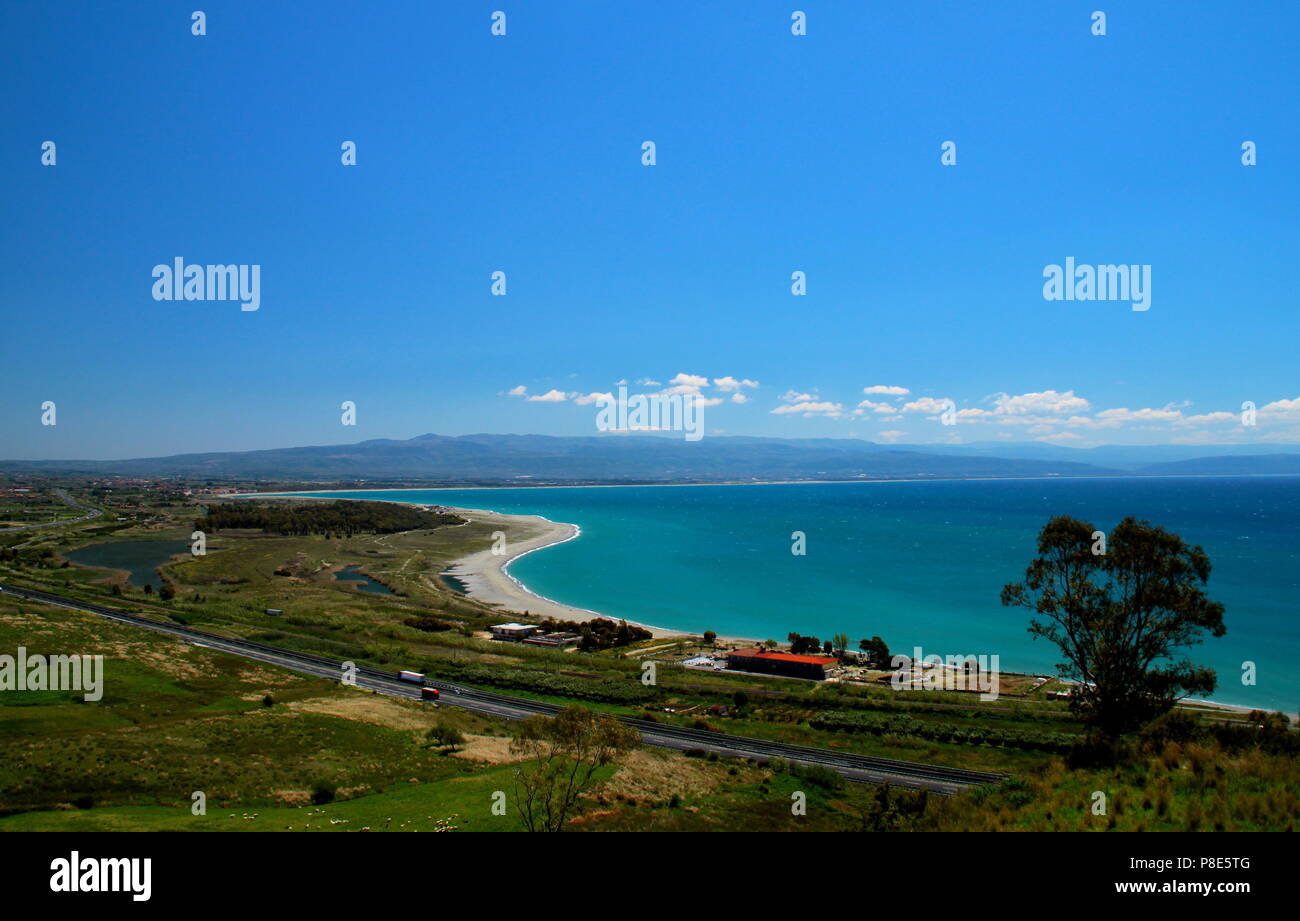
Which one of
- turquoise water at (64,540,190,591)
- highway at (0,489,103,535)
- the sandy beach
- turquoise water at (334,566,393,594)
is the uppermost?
highway at (0,489,103,535)

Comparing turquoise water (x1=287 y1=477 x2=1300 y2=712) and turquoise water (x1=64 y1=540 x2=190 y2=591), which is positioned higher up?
turquoise water (x1=64 y1=540 x2=190 y2=591)

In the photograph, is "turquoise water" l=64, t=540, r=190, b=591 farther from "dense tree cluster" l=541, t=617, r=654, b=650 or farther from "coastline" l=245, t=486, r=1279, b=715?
"dense tree cluster" l=541, t=617, r=654, b=650

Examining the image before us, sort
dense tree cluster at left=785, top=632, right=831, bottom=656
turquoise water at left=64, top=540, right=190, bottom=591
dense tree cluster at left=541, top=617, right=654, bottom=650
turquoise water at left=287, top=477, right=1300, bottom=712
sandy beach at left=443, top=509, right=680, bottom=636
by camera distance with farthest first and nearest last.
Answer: turquoise water at left=64, top=540, right=190, bottom=591
sandy beach at left=443, top=509, right=680, bottom=636
dense tree cluster at left=541, top=617, right=654, bottom=650
turquoise water at left=287, top=477, right=1300, bottom=712
dense tree cluster at left=785, top=632, right=831, bottom=656

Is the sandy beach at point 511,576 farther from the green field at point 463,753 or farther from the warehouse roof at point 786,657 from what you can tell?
the green field at point 463,753

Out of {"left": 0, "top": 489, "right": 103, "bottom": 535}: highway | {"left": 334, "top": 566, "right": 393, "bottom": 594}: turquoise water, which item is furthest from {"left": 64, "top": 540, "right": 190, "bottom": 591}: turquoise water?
{"left": 0, "top": 489, "right": 103, "bottom": 535}: highway
